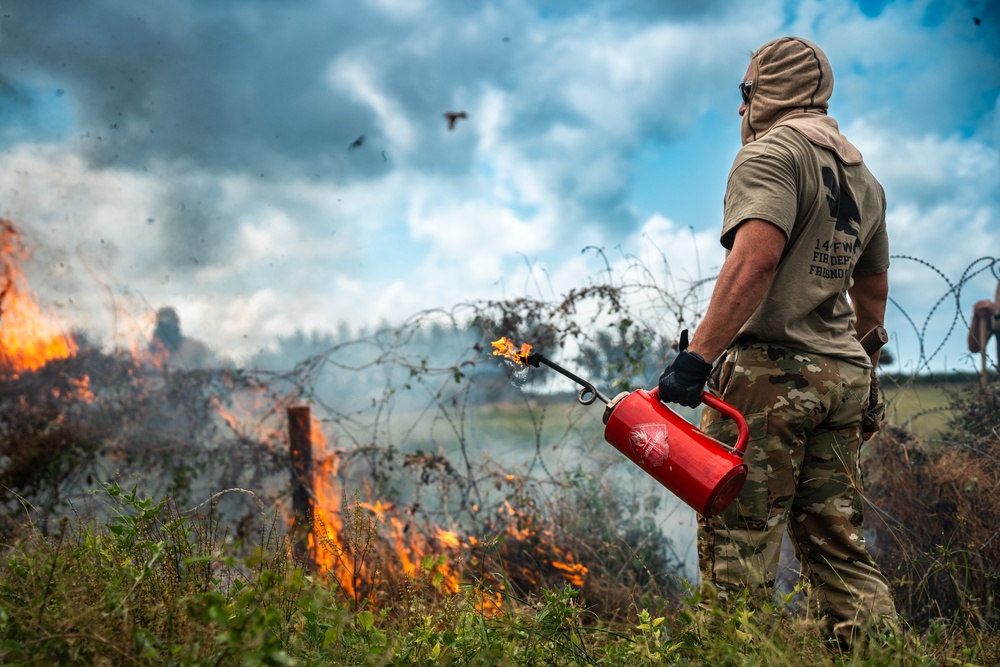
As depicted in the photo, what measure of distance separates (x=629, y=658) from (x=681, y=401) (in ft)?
2.57

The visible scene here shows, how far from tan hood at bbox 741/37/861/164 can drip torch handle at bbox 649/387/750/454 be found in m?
1.08

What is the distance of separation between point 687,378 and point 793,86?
127 cm

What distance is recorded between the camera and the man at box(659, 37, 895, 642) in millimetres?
2070

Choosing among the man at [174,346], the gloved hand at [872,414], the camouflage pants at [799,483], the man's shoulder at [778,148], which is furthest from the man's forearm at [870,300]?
the man at [174,346]

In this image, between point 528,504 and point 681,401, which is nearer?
point 681,401

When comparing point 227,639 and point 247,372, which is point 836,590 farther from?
point 247,372

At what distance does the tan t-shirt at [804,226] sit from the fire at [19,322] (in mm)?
7808

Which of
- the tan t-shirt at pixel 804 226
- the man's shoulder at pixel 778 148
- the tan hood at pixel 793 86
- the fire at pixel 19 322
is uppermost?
the fire at pixel 19 322

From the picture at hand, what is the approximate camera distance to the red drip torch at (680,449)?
1962 mm

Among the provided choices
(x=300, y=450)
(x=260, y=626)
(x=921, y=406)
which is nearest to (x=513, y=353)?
(x=260, y=626)

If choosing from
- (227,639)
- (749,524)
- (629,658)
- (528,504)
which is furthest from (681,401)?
(528,504)

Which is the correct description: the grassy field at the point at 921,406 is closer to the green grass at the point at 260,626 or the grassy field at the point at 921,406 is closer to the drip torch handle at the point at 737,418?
the green grass at the point at 260,626

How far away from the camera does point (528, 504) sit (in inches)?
179

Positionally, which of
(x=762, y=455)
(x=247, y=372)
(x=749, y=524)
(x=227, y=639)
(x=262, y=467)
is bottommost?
(x=227, y=639)
